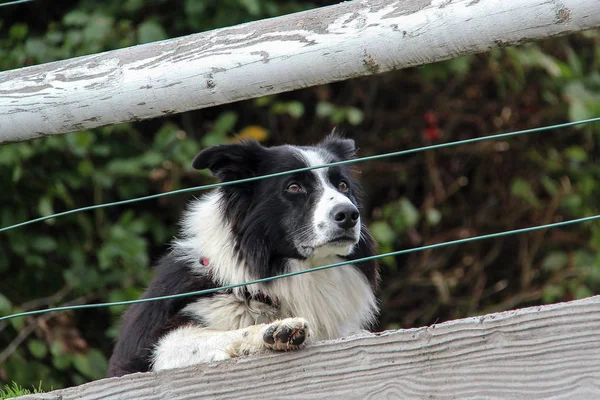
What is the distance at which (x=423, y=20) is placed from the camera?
2.34 m

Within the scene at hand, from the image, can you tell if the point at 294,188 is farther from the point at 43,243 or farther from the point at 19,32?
the point at 19,32

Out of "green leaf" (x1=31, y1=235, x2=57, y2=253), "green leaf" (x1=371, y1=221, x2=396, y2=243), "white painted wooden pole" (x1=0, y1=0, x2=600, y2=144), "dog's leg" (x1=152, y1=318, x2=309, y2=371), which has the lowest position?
"green leaf" (x1=371, y1=221, x2=396, y2=243)

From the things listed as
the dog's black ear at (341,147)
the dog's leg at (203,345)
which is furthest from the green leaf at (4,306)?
the dog's black ear at (341,147)

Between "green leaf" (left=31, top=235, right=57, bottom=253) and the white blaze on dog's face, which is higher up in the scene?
the white blaze on dog's face

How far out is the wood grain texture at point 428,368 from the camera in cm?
209

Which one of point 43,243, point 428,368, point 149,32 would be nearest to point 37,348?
point 43,243

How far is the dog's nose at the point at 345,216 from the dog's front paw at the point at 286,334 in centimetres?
101

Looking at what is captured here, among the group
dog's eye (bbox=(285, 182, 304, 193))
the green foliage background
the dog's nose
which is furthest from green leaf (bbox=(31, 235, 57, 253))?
the dog's nose

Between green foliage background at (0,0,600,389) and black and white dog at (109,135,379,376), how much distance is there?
201 cm

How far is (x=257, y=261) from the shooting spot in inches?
152

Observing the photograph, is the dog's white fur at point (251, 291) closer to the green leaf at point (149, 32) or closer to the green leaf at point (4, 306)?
the green leaf at point (4, 306)

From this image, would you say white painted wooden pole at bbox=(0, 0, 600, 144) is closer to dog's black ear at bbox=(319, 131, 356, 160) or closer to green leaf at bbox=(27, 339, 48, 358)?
dog's black ear at bbox=(319, 131, 356, 160)

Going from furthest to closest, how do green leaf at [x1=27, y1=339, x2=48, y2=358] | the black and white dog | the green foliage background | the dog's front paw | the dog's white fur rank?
the green foliage background < green leaf at [x1=27, y1=339, x2=48, y2=358] < the black and white dog < the dog's white fur < the dog's front paw

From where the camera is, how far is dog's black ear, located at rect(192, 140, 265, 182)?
12.2ft
